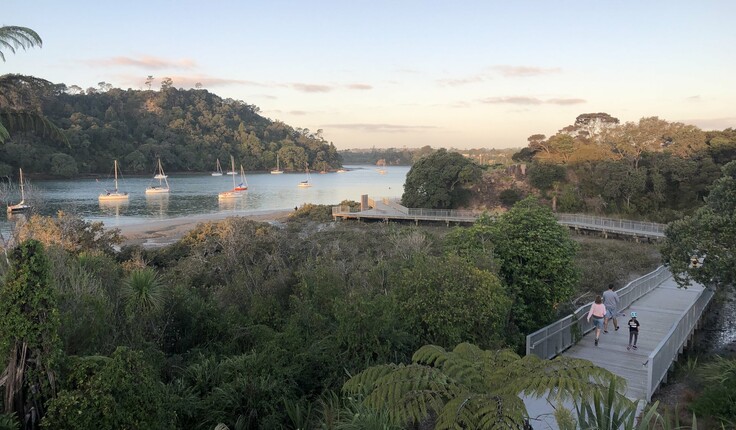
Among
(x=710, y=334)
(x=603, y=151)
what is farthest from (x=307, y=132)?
(x=710, y=334)

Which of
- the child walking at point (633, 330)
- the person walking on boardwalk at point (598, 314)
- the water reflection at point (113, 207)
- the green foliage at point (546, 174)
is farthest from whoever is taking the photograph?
the water reflection at point (113, 207)

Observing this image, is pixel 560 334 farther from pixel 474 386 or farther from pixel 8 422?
pixel 8 422

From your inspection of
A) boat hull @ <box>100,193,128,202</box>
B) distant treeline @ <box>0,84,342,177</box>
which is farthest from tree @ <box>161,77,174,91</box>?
boat hull @ <box>100,193,128,202</box>

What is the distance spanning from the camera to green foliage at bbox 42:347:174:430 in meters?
4.22

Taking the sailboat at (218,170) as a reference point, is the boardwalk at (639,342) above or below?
below

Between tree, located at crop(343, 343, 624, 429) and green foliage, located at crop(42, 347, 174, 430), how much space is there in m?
2.13

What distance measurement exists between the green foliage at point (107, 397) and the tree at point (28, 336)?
224 millimetres

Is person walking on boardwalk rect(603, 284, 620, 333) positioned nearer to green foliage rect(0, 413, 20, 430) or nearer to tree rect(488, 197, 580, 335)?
tree rect(488, 197, 580, 335)

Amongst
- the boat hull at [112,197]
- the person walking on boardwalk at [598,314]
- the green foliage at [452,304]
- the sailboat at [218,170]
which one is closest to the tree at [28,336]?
the green foliage at [452,304]

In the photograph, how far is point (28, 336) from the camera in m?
4.27

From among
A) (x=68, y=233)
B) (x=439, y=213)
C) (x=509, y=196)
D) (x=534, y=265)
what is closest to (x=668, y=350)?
(x=534, y=265)

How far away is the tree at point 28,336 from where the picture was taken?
14.0ft

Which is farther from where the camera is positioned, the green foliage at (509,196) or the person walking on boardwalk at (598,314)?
the green foliage at (509,196)

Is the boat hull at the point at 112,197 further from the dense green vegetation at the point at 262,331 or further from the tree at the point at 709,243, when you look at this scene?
the tree at the point at 709,243
